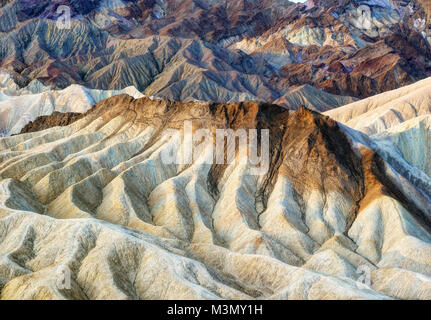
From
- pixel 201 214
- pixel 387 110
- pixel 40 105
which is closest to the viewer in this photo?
pixel 201 214

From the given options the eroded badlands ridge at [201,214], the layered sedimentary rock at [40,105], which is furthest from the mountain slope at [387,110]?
the layered sedimentary rock at [40,105]

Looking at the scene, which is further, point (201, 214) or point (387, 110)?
point (387, 110)

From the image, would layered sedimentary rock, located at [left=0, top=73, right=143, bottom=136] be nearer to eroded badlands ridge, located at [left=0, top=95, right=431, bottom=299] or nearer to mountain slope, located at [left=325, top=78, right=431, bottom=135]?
eroded badlands ridge, located at [left=0, top=95, right=431, bottom=299]

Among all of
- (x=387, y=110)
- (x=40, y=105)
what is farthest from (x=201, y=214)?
(x=40, y=105)

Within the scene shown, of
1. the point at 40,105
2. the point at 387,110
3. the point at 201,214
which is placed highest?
the point at 201,214

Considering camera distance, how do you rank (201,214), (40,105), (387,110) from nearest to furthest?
(201,214) → (387,110) → (40,105)

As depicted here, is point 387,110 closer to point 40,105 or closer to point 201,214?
point 201,214

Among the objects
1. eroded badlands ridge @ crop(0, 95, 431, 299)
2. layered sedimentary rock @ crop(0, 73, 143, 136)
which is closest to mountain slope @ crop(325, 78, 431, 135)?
eroded badlands ridge @ crop(0, 95, 431, 299)

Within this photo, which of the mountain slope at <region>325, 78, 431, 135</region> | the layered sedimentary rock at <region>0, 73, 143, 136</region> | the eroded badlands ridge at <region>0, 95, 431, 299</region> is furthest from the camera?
the layered sedimentary rock at <region>0, 73, 143, 136</region>

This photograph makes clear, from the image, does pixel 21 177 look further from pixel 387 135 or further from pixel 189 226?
pixel 387 135
